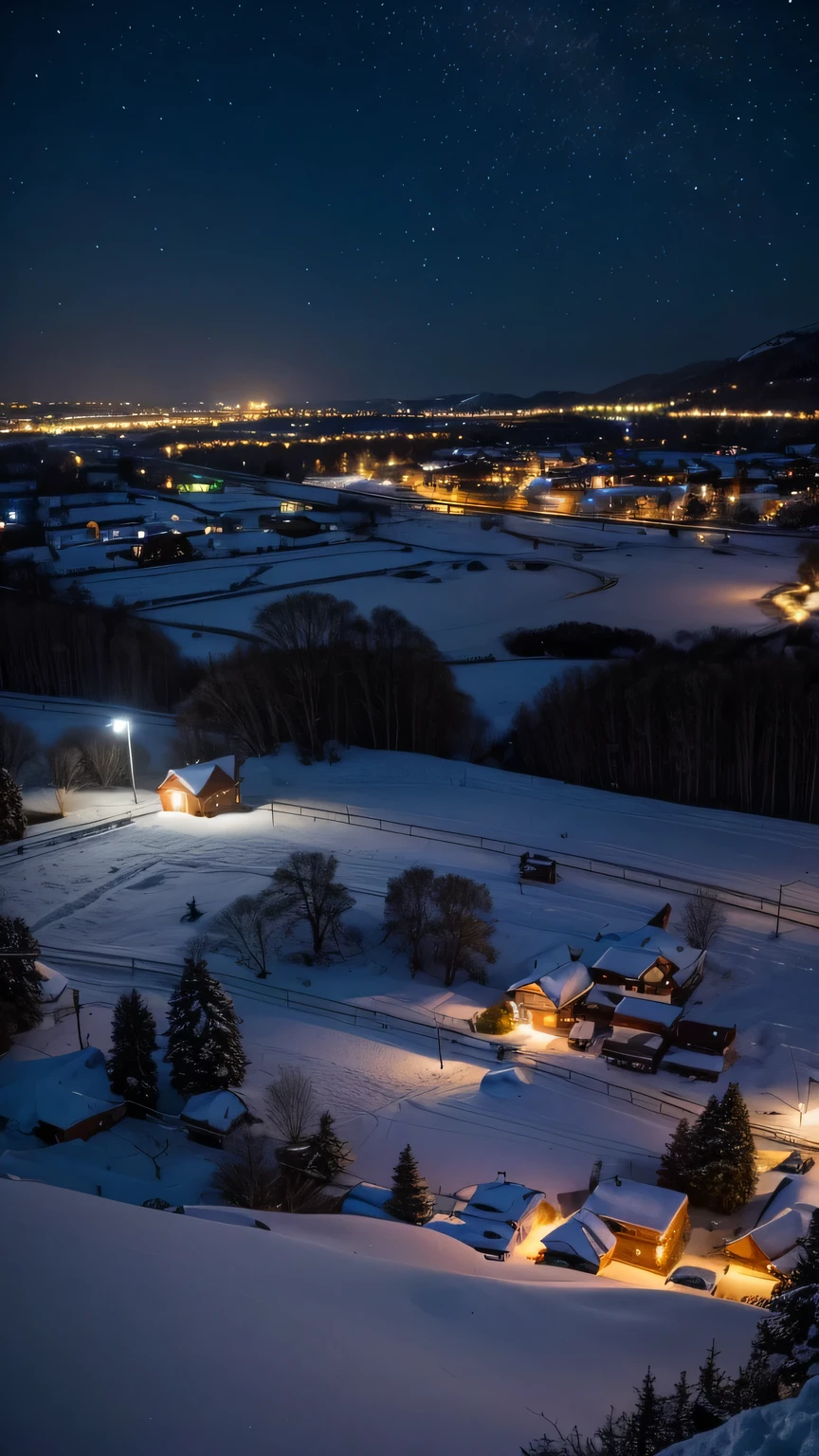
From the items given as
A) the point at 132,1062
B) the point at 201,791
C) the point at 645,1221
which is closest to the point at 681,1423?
the point at 645,1221

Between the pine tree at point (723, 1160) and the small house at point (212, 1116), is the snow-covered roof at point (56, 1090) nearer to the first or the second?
the small house at point (212, 1116)

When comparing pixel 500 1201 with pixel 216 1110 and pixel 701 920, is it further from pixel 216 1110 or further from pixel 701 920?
pixel 701 920

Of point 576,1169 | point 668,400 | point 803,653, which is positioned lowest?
point 576,1169

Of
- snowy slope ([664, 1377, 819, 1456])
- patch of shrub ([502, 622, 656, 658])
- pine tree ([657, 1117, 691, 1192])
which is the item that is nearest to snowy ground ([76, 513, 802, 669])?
patch of shrub ([502, 622, 656, 658])

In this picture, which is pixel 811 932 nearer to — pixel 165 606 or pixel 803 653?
pixel 803 653

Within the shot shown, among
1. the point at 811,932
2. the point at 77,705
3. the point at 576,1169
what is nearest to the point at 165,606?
the point at 77,705

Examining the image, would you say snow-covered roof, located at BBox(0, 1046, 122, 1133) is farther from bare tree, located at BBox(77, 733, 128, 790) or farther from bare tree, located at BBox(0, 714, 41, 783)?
bare tree, located at BBox(0, 714, 41, 783)

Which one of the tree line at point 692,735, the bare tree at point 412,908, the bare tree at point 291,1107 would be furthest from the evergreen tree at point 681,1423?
the tree line at point 692,735
